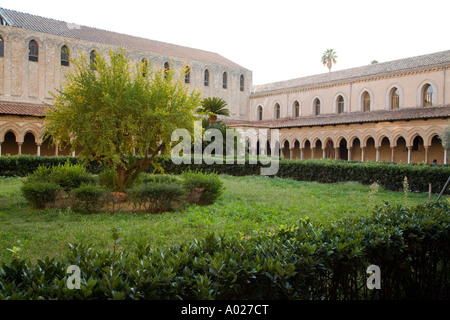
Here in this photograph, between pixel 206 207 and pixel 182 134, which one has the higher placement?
pixel 182 134

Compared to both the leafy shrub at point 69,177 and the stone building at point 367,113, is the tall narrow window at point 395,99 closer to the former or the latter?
the stone building at point 367,113

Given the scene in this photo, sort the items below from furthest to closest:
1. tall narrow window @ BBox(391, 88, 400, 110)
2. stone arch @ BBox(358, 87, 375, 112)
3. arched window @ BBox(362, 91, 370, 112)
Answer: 1. arched window @ BBox(362, 91, 370, 112)
2. stone arch @ BBox(358, 87, 375, 112)
3. tall narrow window @ BBox(391, 88, 400, 110)

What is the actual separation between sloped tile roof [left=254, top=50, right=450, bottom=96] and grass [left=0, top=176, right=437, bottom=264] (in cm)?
1919

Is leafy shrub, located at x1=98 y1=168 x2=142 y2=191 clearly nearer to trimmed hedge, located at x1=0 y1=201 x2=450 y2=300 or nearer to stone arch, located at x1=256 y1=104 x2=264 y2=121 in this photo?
trimmed hedge, located at x1=0 y1=201 x2=450 y2=300

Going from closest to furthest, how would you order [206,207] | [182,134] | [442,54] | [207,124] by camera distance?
[206,207] < [182,134] < [207,124] < [442,54]

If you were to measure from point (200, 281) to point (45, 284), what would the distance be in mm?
943

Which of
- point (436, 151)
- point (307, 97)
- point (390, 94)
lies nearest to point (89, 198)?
point (436, 151)

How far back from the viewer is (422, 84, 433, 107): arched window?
28.5m

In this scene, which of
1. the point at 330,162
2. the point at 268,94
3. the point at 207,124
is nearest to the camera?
the point at 330,162

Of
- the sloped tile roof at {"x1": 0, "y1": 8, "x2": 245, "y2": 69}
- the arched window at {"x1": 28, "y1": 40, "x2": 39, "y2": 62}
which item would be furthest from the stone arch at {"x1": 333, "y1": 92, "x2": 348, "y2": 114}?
the arched window at {"x1": 28, "y1": 40, "x2": 39, "y2": 62}

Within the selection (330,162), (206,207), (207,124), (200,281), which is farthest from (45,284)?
(207,124)

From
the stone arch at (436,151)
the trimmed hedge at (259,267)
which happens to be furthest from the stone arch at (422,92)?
the trimmed hedge at (259,267)

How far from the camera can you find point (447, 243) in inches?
161
